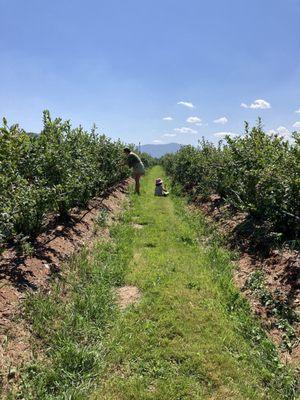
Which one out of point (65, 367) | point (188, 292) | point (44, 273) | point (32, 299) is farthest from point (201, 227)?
point (65, 367)

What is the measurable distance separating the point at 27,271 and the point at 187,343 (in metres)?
2.87

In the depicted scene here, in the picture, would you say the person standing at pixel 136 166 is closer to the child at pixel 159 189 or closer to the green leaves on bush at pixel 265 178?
the child at pixel 159 189

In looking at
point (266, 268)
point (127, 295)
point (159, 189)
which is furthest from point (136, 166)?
point (127, 295)

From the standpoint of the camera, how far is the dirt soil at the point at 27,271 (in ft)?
14.0

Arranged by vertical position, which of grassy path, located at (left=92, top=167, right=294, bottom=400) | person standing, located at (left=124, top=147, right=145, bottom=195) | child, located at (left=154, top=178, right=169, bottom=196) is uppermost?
person standing, located at (left=124, top=147, right=145, bottom=195)

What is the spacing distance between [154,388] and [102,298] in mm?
1981

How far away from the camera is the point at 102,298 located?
576 cm

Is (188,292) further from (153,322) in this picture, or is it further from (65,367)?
(65,367)

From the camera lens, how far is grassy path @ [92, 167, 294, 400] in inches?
157

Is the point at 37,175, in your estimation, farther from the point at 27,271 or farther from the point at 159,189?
the point at 159,189

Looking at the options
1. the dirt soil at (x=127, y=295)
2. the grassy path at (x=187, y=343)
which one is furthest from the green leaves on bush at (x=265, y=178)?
the dirt soil at (x=127, y=295)

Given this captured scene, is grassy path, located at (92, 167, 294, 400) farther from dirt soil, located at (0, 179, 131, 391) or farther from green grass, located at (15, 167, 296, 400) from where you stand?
dirt soil, located at (0, 179, 131, 391)

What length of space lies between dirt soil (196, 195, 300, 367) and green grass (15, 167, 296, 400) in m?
0.22

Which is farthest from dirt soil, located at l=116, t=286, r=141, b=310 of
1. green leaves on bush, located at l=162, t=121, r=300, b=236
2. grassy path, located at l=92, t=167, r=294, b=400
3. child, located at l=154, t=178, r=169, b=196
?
child, located at l=154, t=178, r=169, b=196
